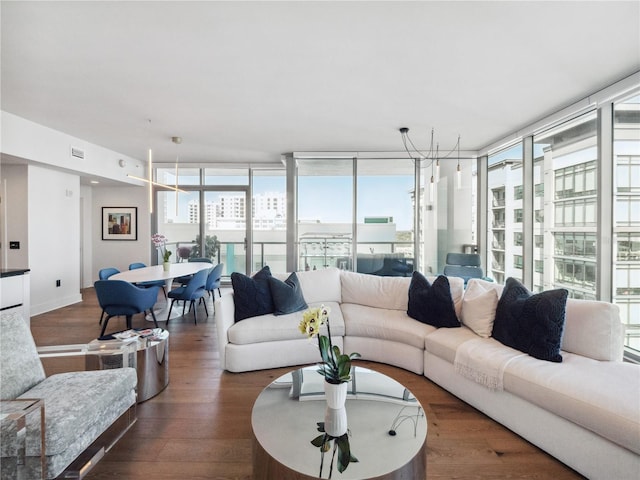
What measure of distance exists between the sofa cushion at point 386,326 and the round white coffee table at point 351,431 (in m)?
0.84

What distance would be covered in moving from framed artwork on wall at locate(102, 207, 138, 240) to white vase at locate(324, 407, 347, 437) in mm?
6444

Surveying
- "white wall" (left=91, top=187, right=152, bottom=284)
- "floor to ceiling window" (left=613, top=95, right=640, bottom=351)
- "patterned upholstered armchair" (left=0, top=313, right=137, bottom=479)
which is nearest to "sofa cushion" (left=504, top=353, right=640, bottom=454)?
"floor to ceiling window" (left=613, top=95, right=640, bottom=351)

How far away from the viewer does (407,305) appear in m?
3.19

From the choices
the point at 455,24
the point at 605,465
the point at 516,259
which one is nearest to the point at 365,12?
the point at 455,24

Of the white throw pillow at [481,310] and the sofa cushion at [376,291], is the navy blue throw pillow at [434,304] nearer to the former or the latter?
the white throw pillow at [481,310]

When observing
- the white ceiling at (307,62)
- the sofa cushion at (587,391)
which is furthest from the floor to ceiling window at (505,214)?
the sofa cushion at (587,391)

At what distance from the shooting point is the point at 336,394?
1536mm

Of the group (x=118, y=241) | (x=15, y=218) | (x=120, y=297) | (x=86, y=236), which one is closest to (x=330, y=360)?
(x=120, y=297)

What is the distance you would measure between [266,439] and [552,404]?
1609 mm

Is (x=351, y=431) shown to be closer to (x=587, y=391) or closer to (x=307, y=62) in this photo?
(x=587, y=391)

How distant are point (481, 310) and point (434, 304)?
1.30 feet

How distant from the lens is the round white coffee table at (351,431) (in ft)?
3.93

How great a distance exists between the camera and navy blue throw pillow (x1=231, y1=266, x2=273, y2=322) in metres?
2.92

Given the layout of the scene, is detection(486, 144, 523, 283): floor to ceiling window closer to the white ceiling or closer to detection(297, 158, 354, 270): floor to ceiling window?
the white ceiling
